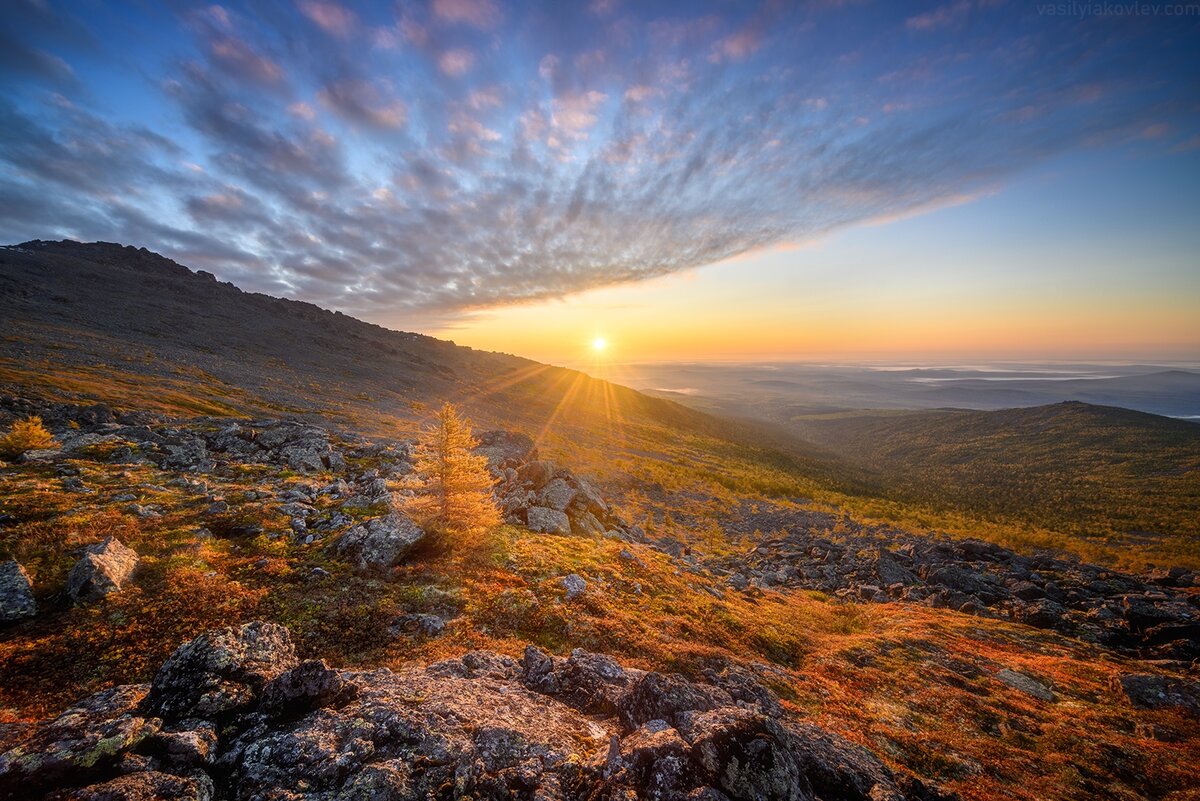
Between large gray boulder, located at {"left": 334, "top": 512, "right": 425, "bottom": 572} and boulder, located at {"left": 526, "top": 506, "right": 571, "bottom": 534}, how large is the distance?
8218 mm

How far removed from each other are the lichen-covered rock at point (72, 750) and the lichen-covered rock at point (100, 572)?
7330mm

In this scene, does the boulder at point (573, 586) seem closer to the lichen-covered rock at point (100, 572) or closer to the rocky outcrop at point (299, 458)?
the rocky outcrop at point (299, 458)

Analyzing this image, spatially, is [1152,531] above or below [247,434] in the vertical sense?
below

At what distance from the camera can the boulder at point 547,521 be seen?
82.1 feet

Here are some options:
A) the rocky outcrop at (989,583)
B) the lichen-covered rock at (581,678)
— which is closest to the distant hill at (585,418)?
the rocky outcrop at (989,583)

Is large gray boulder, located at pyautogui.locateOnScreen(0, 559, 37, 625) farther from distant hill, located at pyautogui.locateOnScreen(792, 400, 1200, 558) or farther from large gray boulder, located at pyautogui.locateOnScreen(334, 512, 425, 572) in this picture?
distant hill, located at pyautogui.locateOnScreen(792, 400, 1200, 558)

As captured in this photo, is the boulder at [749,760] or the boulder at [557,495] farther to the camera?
the boulder at [557,495]

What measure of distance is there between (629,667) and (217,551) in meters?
15.9

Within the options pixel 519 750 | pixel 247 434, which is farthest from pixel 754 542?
pixel 247 434

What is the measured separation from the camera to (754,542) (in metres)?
39.3

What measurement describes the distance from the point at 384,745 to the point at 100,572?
11780 millimetres

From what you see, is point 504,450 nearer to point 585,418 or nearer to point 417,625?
point 417,625

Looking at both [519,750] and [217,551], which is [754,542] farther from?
[217,551]

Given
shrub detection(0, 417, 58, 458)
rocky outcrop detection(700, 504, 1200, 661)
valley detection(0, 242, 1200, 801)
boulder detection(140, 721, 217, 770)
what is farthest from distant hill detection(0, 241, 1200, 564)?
boulder detection(140, 721, 217, 770)
